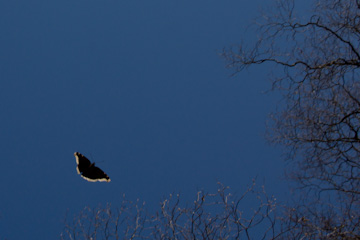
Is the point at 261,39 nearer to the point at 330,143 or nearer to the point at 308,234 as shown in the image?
the point at 330,143

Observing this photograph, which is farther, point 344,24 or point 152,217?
point 344,24

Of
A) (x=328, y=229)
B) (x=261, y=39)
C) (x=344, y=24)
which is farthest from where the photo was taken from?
(x=261, y=39)

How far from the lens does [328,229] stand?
18.2ft

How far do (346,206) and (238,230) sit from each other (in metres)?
1.66

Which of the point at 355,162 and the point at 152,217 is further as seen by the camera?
the point at 355,162

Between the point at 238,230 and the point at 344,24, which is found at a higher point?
the point at 344,24

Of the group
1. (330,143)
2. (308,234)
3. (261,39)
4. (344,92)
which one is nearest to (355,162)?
(330,143)

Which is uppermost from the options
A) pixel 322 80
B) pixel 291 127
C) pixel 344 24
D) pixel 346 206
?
pixel 344 24

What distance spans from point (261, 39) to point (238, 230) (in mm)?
2766

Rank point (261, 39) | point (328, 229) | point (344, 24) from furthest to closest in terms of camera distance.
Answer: point (261, 39), point (344, 24), point (328, 229)

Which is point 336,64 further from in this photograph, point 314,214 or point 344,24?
point 314,214

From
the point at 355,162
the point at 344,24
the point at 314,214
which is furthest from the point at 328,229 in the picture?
the point at 344,24

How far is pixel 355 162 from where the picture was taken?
6.22 metres

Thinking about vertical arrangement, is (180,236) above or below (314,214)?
below
